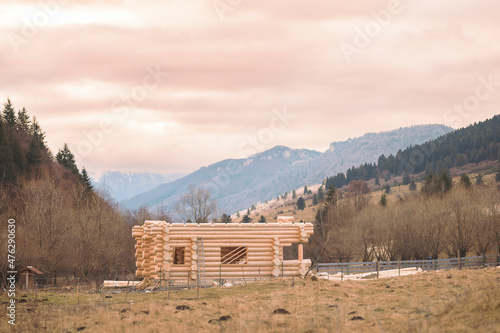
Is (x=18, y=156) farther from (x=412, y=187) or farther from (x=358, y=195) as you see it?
(x=412, y=187)

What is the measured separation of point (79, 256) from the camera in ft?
182

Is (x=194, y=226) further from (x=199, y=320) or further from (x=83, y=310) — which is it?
(x=199, y=320)

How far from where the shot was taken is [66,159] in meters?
103

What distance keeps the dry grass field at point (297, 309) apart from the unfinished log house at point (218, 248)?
5825mm

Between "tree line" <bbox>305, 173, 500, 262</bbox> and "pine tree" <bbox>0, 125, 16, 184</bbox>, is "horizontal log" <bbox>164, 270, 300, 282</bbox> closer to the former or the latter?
"tree line" <bbox>305, 173, 500, 262</bbox>

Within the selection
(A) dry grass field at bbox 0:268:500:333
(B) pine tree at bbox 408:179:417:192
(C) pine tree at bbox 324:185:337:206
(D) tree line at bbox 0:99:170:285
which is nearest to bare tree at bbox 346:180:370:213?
(C) pine tree at bbox 324:185:337:206

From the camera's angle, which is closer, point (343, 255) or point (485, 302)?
point (485, 302)

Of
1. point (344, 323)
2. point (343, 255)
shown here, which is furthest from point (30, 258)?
point (343, 255)

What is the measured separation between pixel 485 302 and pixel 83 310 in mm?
18042

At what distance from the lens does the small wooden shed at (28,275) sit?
37.9 meters

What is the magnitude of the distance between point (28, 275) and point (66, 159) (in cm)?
6437

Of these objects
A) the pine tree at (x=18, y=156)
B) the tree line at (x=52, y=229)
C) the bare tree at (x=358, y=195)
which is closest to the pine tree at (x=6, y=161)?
the tree line at (x=52, y=229)

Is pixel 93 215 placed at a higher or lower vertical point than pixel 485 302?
higher

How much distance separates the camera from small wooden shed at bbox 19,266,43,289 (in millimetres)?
37875
